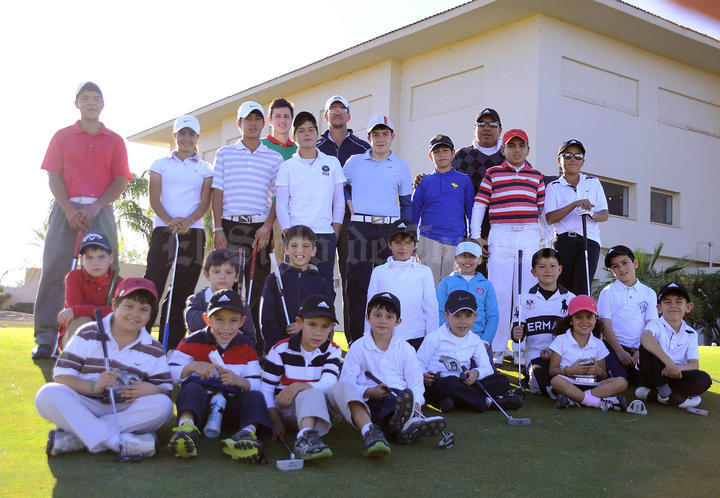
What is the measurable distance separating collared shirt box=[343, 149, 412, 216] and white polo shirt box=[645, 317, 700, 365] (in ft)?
8.39

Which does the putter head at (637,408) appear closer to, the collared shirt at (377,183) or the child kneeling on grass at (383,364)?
the child kneeling on grass at (383,364)

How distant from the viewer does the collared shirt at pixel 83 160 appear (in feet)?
20.6

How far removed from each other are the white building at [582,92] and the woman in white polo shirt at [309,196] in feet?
35.2

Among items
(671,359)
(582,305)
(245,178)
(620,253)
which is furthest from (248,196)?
(671,359)

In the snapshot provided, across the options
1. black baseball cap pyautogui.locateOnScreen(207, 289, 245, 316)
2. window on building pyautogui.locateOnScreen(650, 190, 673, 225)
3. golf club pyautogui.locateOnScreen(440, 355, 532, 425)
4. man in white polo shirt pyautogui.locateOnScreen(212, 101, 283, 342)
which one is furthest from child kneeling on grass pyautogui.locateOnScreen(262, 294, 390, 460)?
window on building pyautogui.locateOnScreen(650, 190, 673, 225)

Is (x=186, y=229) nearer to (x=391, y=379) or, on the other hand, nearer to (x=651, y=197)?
(x=391, y=379)

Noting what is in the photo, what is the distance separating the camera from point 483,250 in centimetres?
685

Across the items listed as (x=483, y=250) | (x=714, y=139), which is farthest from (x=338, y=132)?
(x=714, y=139)

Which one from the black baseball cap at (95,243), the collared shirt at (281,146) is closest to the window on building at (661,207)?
the collared shirt at (281,146)

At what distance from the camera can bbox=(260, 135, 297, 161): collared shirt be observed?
722 cm

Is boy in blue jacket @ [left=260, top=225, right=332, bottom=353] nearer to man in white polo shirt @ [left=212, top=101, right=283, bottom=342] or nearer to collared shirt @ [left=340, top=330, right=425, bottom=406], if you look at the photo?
collared shirt @ [left=340, top=330, right=425, bottom=406]

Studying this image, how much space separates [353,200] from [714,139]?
17.0 metres

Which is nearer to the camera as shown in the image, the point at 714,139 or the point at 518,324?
the point at 518,324

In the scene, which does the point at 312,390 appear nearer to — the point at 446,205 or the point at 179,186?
the point at 179,186
